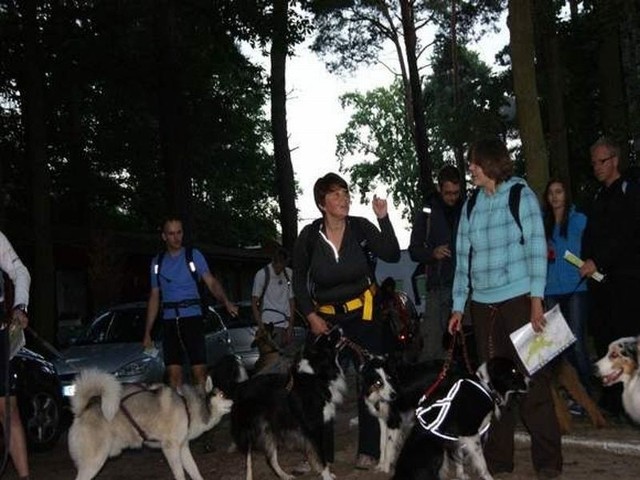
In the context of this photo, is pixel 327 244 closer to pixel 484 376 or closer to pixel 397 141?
pixel 484 376

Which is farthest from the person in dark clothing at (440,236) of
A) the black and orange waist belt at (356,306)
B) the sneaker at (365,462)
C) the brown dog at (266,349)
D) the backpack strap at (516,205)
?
the brown dog at (266,349)

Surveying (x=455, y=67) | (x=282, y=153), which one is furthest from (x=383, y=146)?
(x=282, y=153)

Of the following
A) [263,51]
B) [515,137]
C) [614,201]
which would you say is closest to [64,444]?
[614,201]

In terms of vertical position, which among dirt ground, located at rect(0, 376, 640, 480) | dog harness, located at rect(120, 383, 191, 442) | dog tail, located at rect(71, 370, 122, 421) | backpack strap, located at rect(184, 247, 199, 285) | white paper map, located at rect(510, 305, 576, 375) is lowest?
dirt ground, located at rect(0, 376, 640, 480)

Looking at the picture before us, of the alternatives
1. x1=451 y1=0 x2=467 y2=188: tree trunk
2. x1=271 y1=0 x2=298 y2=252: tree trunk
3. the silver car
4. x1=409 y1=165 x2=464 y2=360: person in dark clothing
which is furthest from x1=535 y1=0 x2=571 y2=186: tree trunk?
x1=451 y1=0 x2=467 y2=188: tree trunk

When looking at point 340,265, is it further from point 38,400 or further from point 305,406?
point 38,400

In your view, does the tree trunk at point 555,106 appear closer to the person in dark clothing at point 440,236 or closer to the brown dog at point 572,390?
the person in dark clothing at point 440,236

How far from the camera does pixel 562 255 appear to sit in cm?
804

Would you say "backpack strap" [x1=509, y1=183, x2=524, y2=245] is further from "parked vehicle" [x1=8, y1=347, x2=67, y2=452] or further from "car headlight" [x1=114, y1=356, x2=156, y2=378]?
"car headlight" [x1=114, y1=356, x2=156, y2=378]

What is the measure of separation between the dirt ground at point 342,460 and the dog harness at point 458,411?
0.88m

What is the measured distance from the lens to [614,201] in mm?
7191

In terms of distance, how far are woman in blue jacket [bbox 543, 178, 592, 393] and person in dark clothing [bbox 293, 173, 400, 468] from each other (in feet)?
7.09

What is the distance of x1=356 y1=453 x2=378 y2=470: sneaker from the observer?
678 cm

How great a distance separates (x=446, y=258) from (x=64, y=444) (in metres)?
5.15
